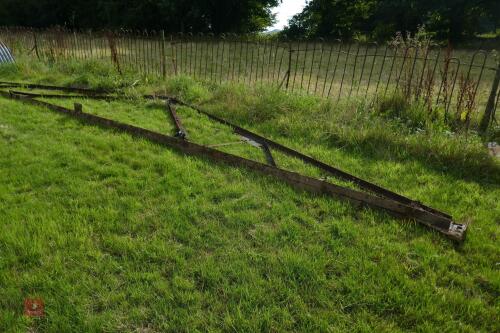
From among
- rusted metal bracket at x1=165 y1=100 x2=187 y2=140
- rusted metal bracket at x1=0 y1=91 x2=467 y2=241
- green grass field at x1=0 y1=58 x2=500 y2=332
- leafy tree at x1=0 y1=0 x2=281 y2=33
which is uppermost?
leafy tree at x1=0 y1=0 x2=281 y2=33

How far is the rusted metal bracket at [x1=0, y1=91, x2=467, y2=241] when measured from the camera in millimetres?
2836

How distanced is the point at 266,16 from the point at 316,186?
28166 mm

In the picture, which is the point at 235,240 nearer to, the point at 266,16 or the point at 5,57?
the point at 5,57

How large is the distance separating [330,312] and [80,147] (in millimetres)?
3593

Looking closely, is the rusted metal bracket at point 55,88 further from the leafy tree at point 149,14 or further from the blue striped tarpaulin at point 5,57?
the leafy tree at point 149,14

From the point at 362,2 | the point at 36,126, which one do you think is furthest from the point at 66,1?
the point at 36,126

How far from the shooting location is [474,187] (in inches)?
143

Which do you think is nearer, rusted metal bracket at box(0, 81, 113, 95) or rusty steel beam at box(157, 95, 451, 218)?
rusty steel beam at box(157, 95, 451, 218)

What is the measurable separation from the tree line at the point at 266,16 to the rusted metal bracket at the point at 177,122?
63.1 ft

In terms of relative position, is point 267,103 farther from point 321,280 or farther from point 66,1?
point 66,1

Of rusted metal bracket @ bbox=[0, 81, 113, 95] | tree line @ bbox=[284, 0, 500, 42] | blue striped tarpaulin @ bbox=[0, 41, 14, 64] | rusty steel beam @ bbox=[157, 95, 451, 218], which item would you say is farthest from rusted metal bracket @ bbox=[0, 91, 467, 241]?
tree line @ bbox=[284, 0, 500, 42]

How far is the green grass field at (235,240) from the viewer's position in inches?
82.4

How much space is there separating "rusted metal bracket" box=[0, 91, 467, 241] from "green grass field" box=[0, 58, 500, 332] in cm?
9

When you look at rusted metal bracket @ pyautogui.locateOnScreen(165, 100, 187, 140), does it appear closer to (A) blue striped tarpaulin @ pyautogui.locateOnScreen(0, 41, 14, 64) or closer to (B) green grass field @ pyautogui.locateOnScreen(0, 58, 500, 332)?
(B) green grass field @ pyautogui.locateOnScreen(0, 58, 500, 332)
